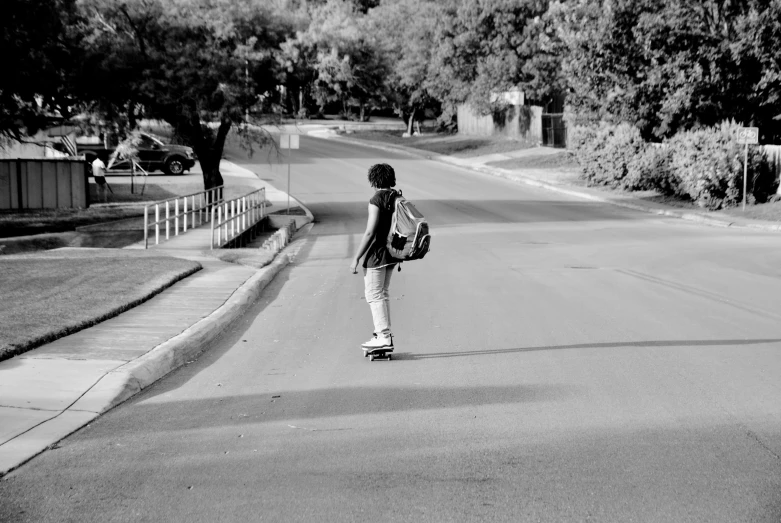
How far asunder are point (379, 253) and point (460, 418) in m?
2.55

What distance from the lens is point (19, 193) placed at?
98.4 ft

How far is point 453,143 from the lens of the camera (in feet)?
196

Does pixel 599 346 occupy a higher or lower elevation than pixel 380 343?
lower

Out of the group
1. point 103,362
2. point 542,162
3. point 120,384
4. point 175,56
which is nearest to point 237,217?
point 175,56

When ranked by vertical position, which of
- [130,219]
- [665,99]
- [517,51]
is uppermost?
[517,51]

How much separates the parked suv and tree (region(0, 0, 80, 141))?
1597 centimetres

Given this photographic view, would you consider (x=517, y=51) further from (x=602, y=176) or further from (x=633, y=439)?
(x=633, y=439)

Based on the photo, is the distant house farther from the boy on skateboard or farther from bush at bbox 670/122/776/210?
the boy on skateboard

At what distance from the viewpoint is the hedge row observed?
29.9 metres

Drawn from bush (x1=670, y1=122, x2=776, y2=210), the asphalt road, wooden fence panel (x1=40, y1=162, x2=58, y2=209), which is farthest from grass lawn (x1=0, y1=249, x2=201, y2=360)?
bush (x1=670, y1=122, x2=776, y2=210)

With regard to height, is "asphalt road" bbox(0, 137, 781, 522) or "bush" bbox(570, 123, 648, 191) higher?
"bush" bbox(570, 123, 648, 191)

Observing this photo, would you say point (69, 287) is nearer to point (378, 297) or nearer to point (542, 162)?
point (378, 297)

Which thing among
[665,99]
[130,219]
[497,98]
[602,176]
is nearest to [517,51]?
[497,98]

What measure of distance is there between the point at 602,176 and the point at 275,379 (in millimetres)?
32625
